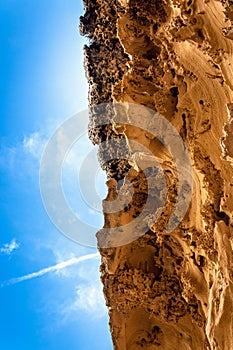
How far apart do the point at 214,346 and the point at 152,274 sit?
1.75 metres

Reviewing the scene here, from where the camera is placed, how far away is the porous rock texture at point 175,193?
4340 mm

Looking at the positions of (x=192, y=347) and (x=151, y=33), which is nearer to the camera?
(x=192, y=347)

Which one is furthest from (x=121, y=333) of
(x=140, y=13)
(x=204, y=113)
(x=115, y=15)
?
(x=115, y=15)

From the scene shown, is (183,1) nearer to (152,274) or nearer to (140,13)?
(140,13)

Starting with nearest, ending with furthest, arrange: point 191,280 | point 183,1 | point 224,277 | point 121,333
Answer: point 224,277
point 183,1
point 191,280
point 121,333

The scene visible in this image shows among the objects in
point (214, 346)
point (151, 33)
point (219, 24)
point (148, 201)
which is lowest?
point (214, 346)

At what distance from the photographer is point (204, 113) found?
15.8 feet

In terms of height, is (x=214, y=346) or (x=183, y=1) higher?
(x=183, y=1)

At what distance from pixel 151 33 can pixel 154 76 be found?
82cm

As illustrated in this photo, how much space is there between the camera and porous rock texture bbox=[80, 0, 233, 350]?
4.34m

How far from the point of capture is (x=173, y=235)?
5.71 meters

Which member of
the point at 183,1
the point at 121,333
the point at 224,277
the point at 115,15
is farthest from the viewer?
the point at 115,15

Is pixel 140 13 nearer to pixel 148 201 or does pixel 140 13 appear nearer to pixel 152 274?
pixel 148 201

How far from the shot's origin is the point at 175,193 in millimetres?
5590
